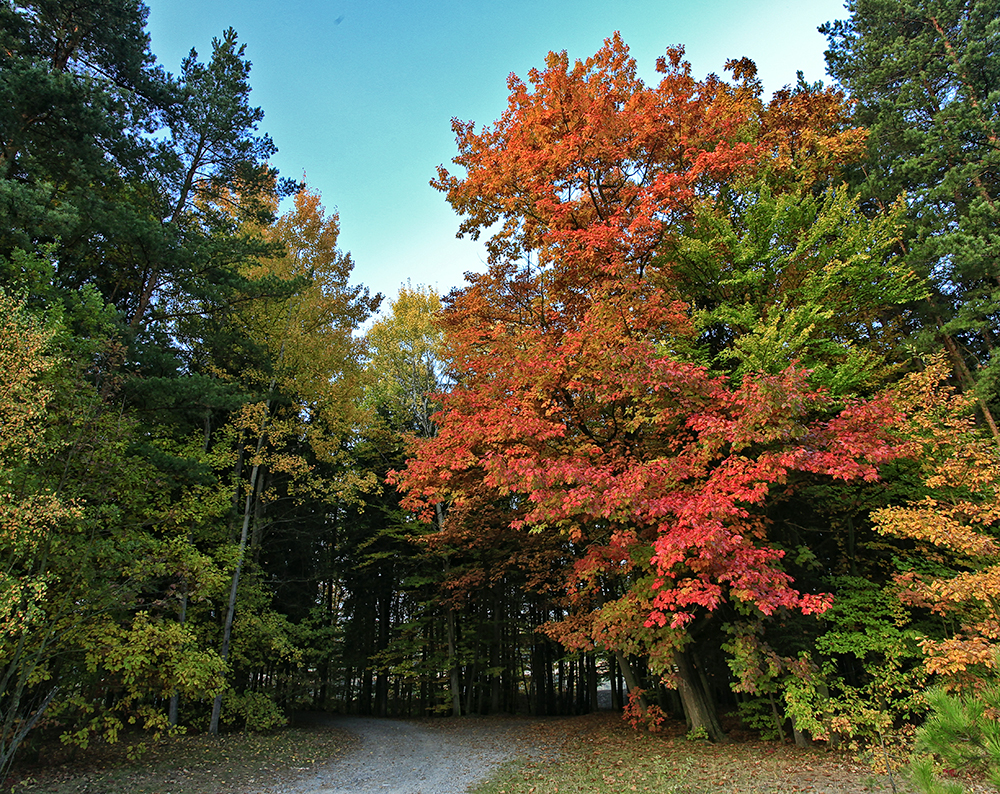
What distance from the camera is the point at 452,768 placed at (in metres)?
8.59

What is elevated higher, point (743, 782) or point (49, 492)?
point (49, 492)

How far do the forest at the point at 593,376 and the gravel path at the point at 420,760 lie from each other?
2.44 m

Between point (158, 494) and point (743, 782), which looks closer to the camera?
point (743, 782)

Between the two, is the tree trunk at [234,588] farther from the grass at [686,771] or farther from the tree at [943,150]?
the tree at [943,150]

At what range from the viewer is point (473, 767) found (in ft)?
28.1

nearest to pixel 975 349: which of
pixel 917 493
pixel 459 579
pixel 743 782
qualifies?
pixel 917 493

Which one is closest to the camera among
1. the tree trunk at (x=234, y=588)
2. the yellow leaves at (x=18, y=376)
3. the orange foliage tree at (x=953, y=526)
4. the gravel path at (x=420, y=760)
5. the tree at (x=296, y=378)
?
the yellow leaves at (x=18, y=376)

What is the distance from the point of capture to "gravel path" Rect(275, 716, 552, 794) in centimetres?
744

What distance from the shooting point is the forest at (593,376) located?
6.59 m

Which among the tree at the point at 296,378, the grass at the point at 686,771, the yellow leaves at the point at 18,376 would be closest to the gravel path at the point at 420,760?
the grass at the point at 686,771

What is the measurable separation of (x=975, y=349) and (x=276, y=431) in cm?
1711

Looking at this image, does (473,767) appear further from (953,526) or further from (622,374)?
(953,526)

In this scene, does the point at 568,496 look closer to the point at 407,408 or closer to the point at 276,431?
the point at 276,431

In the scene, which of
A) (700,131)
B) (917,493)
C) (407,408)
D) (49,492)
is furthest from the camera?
(407,408)
